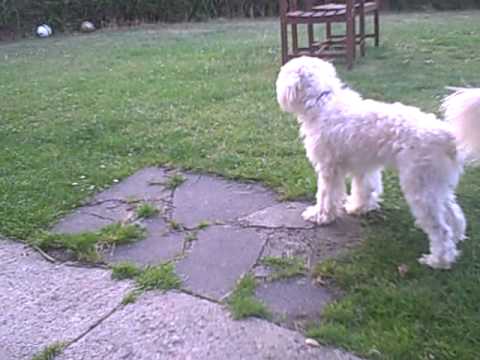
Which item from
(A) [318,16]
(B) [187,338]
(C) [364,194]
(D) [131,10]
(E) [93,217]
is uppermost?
(D) [131,10]

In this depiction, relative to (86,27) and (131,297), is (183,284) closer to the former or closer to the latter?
(131,297)

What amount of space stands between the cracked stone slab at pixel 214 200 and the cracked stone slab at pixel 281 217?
7 cm

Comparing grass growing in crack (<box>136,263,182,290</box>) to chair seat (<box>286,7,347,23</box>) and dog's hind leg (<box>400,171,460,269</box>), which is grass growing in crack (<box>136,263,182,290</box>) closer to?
dog's hind leg (<box>400,171,460,269</box>)

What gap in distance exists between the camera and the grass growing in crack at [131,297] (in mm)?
2629

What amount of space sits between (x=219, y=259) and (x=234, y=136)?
1945mm

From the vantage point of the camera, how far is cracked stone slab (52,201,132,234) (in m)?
3.39

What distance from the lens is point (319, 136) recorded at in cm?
320

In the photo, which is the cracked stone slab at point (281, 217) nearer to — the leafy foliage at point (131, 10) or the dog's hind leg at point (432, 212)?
the dog's hind leg at point (432, 212)

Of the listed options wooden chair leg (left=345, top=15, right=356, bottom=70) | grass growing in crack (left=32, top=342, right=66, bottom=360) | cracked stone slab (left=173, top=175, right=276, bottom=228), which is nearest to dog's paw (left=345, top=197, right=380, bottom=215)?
cracked stone slab (left=173, top=175, right=276, bottom=228)

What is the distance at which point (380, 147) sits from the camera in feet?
9.50

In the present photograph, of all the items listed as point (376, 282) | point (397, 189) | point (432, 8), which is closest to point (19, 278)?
point (376, 282)

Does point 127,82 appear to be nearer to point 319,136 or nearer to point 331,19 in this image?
point 331,19

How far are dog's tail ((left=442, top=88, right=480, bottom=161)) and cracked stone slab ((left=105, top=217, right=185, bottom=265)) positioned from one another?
4.88 feet

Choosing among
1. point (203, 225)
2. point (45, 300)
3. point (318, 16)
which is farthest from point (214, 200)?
point (318, 16)
